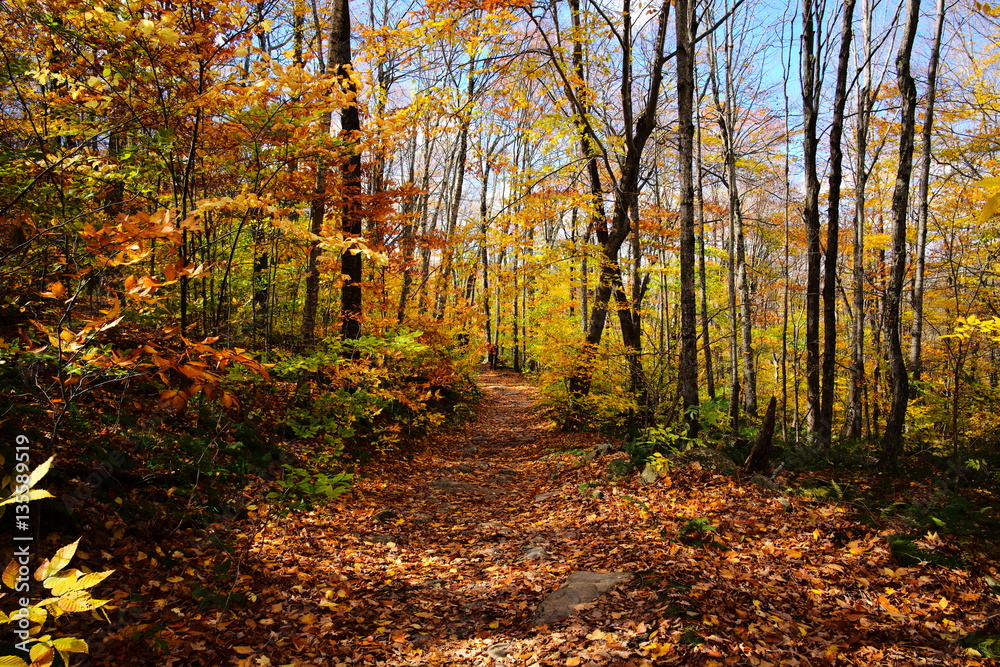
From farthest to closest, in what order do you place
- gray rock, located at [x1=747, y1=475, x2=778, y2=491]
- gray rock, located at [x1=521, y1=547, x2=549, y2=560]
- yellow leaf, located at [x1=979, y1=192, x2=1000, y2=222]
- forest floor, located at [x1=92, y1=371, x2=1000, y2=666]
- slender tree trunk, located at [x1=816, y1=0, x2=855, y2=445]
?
slender tree trunk, located at [x1=816, y1=0, x2=855, y2=445]
gray rock, located at [x1=747, y1=475, x2=778, y2=491]
gray rock, located at [x1=521, y1=547, x2=549, y2=560]
forest floor, located at [x1=92, y1=371, x2=1000, y2=666]
yellow leaf, located at [x1=979, y1=192, x2=1000, y2=222]

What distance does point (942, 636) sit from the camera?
3.44 meters

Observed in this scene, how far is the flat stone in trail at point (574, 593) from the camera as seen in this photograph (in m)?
3.76

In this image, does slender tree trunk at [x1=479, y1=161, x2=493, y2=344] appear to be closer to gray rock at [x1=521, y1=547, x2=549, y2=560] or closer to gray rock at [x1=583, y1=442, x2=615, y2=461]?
gray rock at [x1=583, y1=442, x2=615, y2=461]

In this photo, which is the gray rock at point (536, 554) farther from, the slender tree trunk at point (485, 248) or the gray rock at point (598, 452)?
the slender tree trunk at point (485, 248)

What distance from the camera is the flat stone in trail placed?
3759 mm

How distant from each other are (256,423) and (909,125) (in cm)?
897

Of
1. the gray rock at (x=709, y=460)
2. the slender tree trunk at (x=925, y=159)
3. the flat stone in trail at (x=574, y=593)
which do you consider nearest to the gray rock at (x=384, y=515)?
the flat stone in trail at (x=574, y=593)

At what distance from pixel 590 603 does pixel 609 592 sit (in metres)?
0.22

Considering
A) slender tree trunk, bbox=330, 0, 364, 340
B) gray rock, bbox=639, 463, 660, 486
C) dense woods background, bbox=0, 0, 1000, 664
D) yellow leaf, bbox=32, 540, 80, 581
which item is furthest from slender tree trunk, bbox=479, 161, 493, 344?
yellow leaf, bbox=32, 540, 80, 581

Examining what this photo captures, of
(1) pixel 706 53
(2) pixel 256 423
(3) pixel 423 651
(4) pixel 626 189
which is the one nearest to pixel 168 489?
(2) pixel 256 423

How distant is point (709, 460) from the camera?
6711 mm

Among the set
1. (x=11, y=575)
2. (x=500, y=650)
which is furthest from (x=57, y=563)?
(x=500, y=650)

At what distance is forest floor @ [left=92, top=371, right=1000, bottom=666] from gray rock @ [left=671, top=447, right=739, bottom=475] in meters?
0.17

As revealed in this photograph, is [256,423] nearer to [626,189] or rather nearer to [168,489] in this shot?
[168,489]
